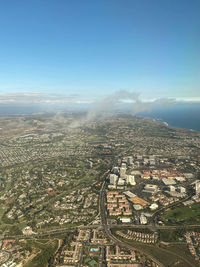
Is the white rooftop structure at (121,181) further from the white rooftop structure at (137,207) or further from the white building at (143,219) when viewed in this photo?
the white building at (143,219)

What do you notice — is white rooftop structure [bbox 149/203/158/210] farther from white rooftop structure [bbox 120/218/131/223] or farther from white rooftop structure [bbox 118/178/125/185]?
white rooftop structure [bbox 118/178/125/185]

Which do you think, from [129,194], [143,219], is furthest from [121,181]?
[143,219]

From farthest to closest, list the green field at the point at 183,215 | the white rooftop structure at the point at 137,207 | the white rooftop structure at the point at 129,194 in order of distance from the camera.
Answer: the white rooftop structure at the point at 129,194 → the white rooftop structure at the point at 137,207 → the green field at the point at 183,215

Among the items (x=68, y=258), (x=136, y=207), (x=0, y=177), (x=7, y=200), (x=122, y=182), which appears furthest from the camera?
(x=0, y=177)

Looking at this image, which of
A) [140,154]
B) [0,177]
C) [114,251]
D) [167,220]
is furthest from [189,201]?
[0,177]

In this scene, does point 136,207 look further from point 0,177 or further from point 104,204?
point 0,177

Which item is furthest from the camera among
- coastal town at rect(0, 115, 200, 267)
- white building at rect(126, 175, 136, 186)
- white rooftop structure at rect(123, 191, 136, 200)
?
white building at rect(126, 175, 136, 186)

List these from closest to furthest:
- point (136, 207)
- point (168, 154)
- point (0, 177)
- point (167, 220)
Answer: point (167, 220) < point (136, 207) < point (0, 177) < point (168, 154)

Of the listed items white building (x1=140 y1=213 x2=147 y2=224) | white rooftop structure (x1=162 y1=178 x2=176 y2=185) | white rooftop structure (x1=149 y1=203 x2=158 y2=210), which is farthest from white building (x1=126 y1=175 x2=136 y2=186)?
white building (x1=140 y1=213 x2=147 y2=224)

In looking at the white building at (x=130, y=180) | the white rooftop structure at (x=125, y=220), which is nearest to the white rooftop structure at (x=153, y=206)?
the white rooftop structure at (x=125, y=220)
